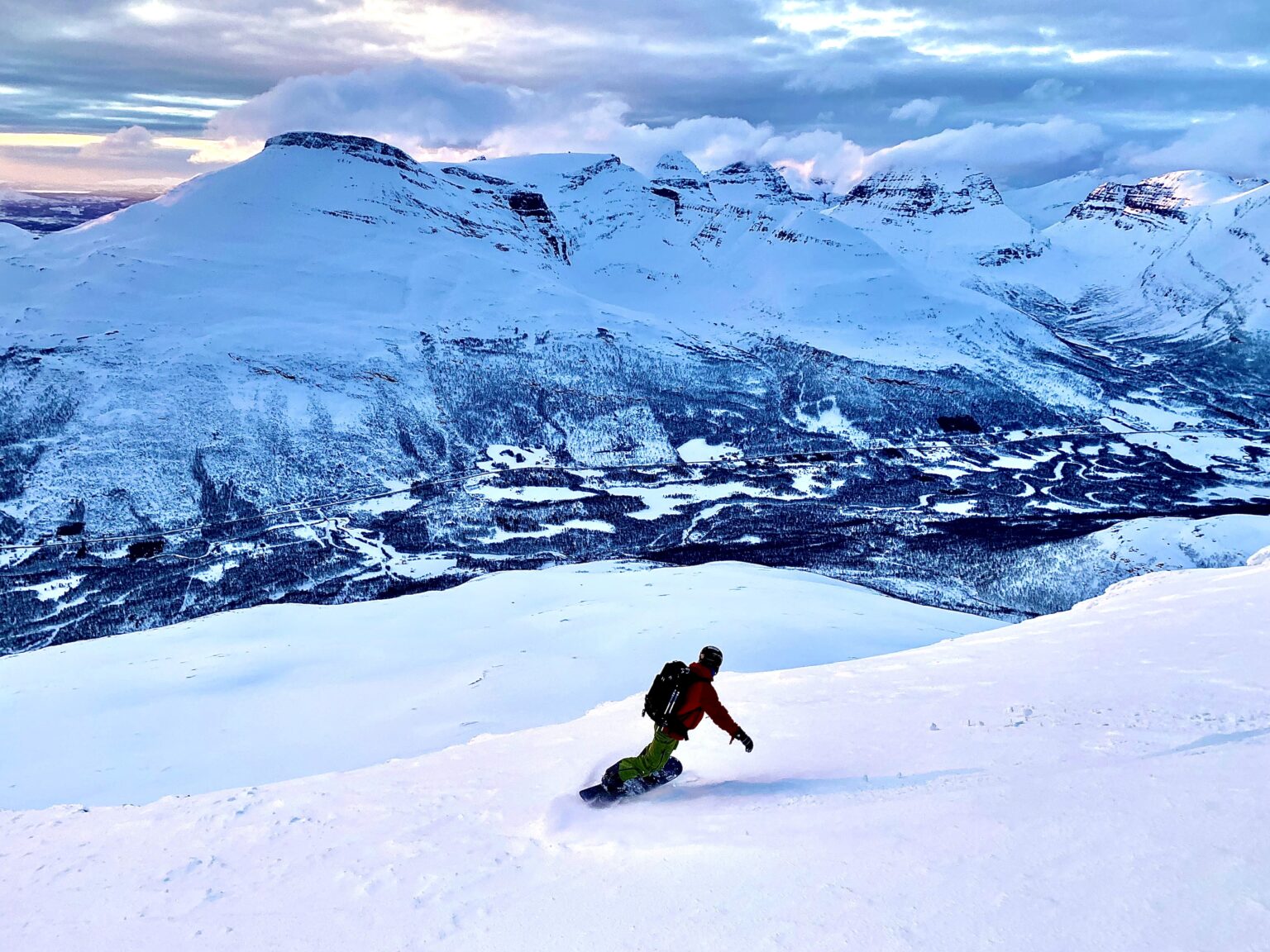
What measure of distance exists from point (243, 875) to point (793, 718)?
9.00 metres

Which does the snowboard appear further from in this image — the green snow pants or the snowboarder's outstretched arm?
the snowboarder's outstretched arm

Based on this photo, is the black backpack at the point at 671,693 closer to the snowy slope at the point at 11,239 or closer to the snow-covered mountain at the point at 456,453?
the snow-covered mountain at the point at 456,453

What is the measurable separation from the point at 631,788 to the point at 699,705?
5.42 ft

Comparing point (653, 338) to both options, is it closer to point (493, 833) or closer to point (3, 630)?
point (3, 630)

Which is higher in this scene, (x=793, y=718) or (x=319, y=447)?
(x=793, y=718)

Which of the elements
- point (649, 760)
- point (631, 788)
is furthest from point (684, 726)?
point (631, 788)

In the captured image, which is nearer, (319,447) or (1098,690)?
(1098,690)

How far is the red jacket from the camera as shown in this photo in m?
Answer: 10.8

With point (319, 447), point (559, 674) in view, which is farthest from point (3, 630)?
point (559, 674)

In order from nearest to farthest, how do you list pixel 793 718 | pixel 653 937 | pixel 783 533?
pixel 653 937, pixel 793 718, pixel 783 533

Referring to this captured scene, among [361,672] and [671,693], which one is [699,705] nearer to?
[671,693]

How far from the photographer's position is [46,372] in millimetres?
129750

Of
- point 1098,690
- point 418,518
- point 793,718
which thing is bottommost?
point 418,518

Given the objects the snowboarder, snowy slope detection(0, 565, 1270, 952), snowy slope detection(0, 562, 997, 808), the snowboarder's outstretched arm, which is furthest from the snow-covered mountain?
the snowboarder
